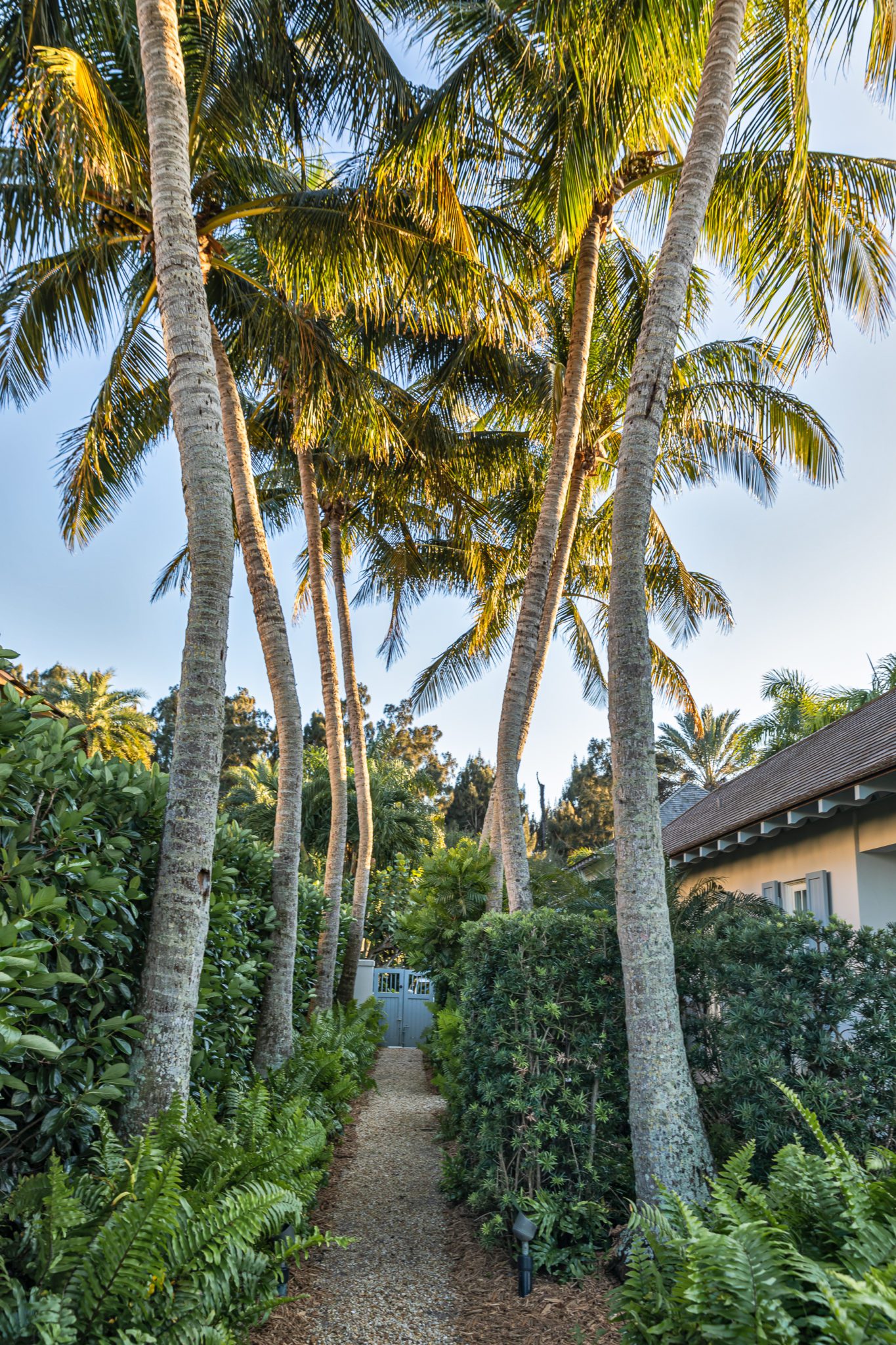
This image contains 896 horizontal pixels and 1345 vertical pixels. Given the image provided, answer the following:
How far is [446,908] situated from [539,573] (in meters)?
5.70

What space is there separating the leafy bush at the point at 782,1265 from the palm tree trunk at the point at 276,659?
4395 millimetres

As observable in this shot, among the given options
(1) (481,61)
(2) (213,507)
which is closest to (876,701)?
(1) (481,61)

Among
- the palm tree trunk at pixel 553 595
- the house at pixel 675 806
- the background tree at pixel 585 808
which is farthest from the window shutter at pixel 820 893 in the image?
the background tree at pixel 585 808

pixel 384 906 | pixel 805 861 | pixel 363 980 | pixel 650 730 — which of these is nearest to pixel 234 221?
pixel 650 730

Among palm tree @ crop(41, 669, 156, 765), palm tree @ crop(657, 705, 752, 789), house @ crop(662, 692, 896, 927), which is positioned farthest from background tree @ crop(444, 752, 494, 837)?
house @ crop(662, 692, 896, 927)

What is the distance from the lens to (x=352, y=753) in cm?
1418

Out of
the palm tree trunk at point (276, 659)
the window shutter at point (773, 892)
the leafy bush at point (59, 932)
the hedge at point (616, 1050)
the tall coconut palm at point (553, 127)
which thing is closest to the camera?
the leafy bush at point (59, 932)

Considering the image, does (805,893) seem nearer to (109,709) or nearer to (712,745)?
(712,745)

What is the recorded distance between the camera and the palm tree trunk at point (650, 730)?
4203mm

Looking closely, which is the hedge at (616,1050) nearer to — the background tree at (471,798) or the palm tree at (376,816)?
the palm tree at (376,816)

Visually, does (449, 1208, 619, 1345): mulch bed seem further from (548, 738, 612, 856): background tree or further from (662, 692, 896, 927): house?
(548, 738, 612, 856): background tree

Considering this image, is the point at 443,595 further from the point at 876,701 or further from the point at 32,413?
the point at 32,413

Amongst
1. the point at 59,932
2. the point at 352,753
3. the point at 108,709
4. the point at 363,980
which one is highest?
the point at 108,709

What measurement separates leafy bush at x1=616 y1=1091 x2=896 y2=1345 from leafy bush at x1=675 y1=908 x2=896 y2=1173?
671mm
